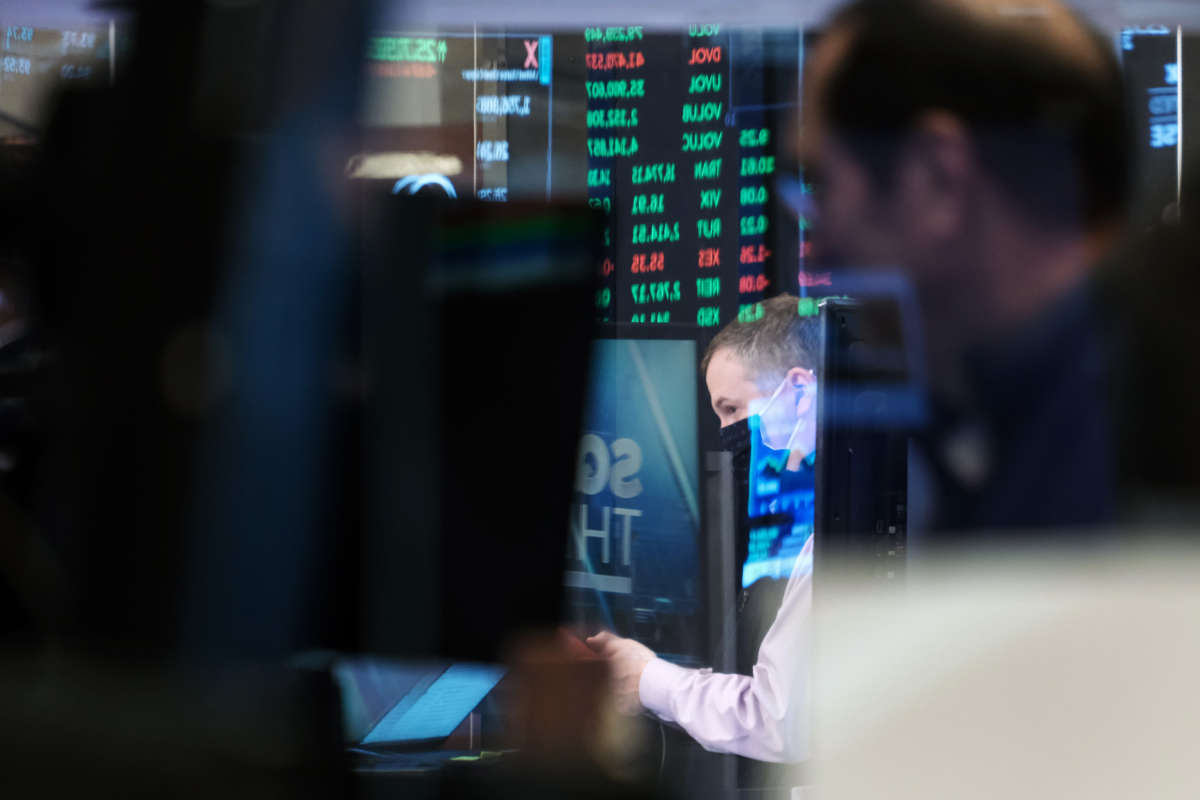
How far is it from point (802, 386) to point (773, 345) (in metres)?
0.10

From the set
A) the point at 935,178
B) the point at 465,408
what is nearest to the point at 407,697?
the point at 465,408

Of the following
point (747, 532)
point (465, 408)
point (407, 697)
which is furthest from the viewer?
point (747, 532)

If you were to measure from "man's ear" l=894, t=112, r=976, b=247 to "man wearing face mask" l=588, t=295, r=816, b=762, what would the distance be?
49.2 inches

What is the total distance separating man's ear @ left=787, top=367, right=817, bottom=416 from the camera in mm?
1985

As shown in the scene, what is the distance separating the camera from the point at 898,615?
653 millimetres

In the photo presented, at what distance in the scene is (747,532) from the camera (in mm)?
1971

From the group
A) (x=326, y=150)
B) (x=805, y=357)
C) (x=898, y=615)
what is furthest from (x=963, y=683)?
(x=805, y=357)

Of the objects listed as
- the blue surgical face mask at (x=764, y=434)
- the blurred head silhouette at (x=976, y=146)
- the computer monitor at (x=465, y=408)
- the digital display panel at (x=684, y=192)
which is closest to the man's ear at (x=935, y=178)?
the blurred head silhouette at (x=976, y=146)

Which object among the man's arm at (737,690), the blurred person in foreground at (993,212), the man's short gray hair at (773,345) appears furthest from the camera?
the man's short gray hair at (773,345)

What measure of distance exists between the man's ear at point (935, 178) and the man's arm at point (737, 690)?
127cm

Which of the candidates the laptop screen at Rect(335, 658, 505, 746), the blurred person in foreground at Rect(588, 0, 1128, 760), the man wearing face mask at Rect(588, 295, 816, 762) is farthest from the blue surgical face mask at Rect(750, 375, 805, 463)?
the blurred person in foreground at Rect(588, 0, 1128, 760)

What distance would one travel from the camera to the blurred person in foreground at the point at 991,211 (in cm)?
66

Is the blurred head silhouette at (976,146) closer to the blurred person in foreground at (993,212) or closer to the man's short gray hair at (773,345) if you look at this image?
the blurred person in foreground at (993,212)

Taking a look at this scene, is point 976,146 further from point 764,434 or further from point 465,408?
point 764,434
